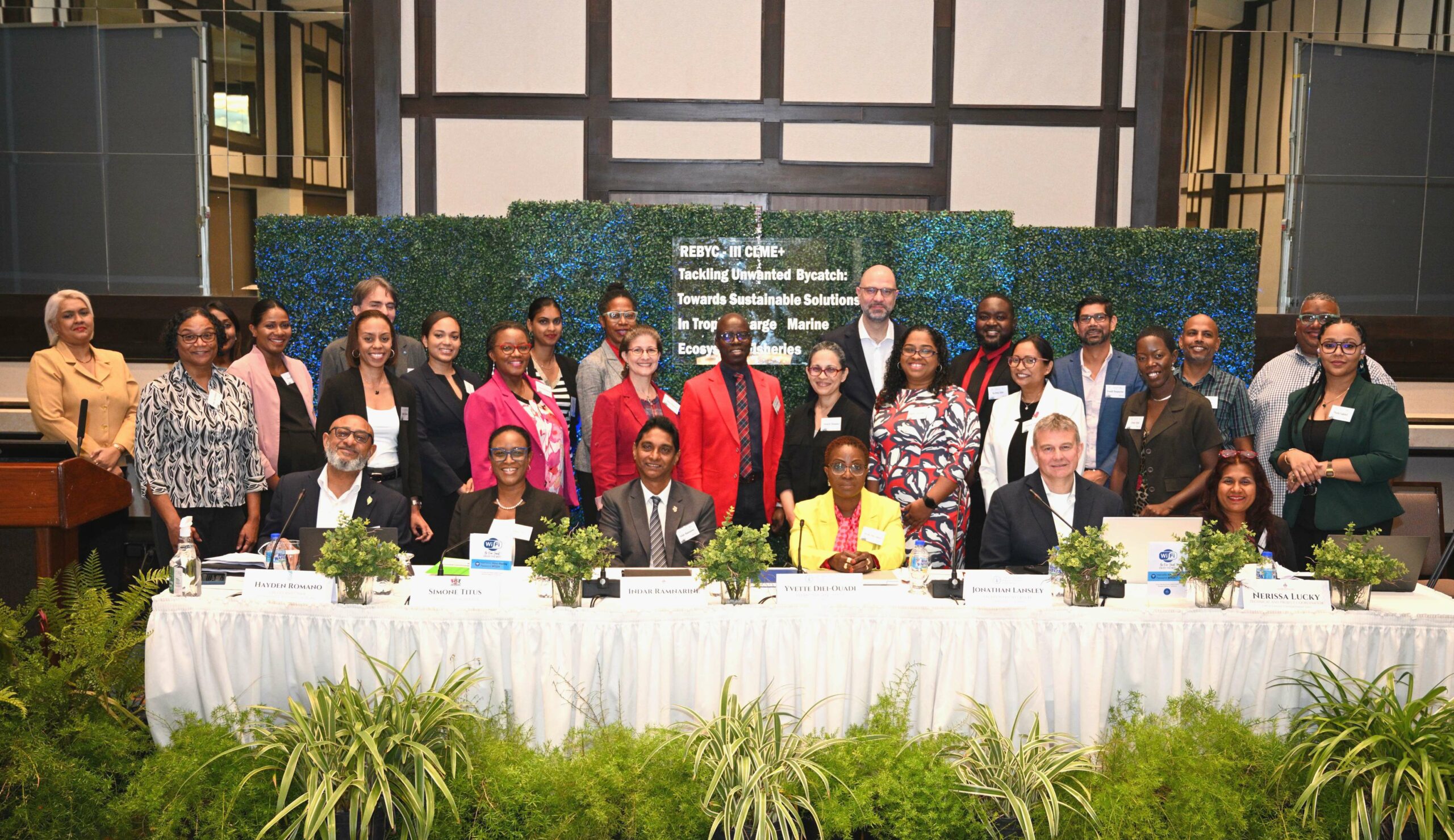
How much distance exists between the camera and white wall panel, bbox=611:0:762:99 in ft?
25.0

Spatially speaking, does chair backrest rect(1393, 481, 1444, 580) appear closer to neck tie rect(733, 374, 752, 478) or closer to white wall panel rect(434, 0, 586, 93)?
neck tie rect(733, 374, 752, 478)

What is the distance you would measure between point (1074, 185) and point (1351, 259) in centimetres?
202

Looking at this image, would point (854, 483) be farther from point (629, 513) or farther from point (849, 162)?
point (849, 162)

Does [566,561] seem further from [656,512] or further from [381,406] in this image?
[381,406]

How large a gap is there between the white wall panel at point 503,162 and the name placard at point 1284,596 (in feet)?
18.2

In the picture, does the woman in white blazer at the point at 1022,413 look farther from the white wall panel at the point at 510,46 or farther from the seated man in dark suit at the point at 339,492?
the white wall panel at the point at 510,46

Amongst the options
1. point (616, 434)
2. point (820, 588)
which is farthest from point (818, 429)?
point (820, 588)

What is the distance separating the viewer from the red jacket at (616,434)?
485cm

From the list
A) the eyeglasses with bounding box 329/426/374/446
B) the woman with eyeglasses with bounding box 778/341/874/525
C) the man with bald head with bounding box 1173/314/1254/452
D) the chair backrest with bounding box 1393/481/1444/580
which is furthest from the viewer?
the chair backrest with bounding box 1393/481/1444/580

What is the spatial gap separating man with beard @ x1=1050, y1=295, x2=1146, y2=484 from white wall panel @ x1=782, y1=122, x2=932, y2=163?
9.68 ft

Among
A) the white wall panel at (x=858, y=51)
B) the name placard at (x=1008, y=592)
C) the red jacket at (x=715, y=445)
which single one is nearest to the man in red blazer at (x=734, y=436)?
the red jacket at (x=715, y=445)

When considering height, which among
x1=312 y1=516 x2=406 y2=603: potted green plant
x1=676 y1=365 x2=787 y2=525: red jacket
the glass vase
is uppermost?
x1=676 y1=365 x2=787 y2=525: red jacket

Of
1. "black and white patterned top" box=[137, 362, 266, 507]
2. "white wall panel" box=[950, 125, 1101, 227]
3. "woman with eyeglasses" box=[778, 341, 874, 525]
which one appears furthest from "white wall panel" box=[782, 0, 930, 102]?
"black and white patterned top" box=[137, 362, 266, 507]

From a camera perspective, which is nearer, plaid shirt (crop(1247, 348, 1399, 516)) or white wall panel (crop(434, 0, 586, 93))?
plaid shirt (crop(1247, 348, 1399, 516))
